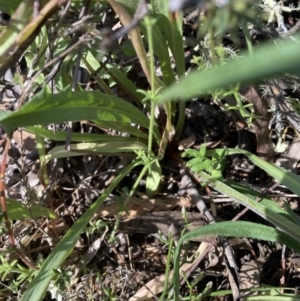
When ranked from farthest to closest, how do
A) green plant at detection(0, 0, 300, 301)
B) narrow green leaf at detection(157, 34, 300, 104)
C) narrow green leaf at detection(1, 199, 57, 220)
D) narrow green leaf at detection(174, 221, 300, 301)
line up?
narrow green leaf at detection(1, 199, 57, 220) < narrow green leaf at detection(174, 221, 300, 301) < green plant at detection(0, 0, 300, 301) < narrow green leaf at detection(157, 34, 300, 104)

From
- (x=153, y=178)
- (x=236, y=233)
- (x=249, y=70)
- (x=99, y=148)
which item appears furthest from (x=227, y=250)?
(x=249, y=70)

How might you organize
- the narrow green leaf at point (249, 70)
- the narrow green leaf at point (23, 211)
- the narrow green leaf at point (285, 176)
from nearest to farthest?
the narrow green leaf at point (249, 70) < the narrow green leaf at point (285, 176) < the narrow green leaf at point (23, 211)

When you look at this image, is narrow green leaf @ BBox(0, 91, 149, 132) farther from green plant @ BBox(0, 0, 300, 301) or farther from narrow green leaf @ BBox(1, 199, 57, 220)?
narrow green leaf @ BBox(1, 199, 57, 220)

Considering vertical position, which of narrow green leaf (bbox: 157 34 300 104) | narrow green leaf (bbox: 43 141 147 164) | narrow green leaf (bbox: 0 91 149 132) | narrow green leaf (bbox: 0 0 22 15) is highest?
narrow green leaf (bbox: 0 0 22 15)

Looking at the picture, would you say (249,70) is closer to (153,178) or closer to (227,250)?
(227,250)

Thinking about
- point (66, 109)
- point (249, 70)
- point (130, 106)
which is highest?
point (249, 70)

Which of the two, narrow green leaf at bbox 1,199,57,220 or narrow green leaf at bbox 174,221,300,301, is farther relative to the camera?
narrow green leaf at bbox 1,199,57,220

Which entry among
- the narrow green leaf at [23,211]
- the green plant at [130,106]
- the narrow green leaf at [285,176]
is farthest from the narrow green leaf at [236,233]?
the narrow green leaf at [23,211]

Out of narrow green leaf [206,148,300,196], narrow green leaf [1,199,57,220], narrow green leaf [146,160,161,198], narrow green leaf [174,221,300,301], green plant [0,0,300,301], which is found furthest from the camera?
narrow green leaf [146,160,161,198]

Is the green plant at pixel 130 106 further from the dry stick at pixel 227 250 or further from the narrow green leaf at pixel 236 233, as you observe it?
the dry stick at pixel 227 250

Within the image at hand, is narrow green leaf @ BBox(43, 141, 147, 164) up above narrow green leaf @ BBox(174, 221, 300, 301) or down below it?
above

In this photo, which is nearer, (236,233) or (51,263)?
(236,233)

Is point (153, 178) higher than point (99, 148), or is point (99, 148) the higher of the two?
point (99, 148)

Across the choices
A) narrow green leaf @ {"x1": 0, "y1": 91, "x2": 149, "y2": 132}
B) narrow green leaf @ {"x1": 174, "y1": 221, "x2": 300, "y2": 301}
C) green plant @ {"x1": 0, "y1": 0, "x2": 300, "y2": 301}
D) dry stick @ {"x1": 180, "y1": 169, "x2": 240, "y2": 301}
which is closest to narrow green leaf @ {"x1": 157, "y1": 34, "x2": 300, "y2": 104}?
green plant @ {"x1": 0, "y1": 0, "x2": 300, "y2": 301}
